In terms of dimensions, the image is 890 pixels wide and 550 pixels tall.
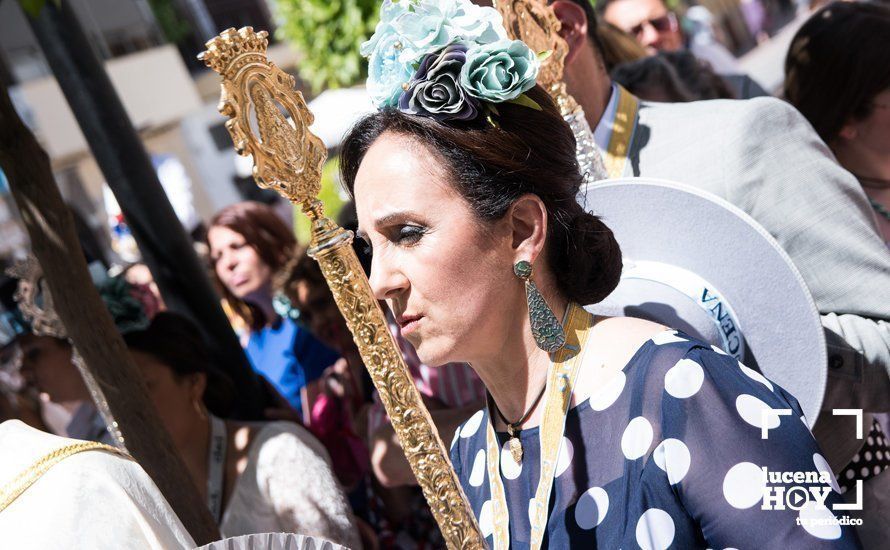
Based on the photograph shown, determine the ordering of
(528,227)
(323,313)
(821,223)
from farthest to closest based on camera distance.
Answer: (323,313)
(821,223)
(528,227)

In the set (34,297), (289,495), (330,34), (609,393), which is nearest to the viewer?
(609,393)

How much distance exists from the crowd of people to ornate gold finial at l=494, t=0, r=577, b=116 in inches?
11.0

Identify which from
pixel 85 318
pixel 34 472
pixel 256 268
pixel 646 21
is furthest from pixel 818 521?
pixel 646 21

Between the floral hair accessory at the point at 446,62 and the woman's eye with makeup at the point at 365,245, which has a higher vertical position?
the floral hair accessory at the point at 446,62

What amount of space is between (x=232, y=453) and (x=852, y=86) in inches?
92.2

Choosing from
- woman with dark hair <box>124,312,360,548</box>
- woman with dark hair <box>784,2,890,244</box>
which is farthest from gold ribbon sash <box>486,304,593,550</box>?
woman with dark hair <box>784,2,890,244</box>

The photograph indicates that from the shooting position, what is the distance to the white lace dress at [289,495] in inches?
108

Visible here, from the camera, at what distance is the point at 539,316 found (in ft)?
5.67

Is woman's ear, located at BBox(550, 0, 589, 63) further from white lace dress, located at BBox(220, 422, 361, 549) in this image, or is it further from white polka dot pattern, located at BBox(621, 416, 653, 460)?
white lace dress, located at BBox(220, 422, 361, 549)

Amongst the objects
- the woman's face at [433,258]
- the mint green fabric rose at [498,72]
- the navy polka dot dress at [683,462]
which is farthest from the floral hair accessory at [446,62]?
the navy polka dot dress at [683,462]

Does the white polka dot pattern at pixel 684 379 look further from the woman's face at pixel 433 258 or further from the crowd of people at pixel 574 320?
the woman's face at pixel 433 258

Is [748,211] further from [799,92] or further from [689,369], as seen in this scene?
[799,92]

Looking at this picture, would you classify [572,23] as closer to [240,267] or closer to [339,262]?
[339,262]

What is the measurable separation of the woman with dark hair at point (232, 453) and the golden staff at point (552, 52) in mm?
1300
